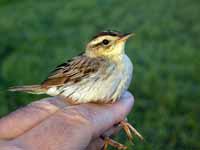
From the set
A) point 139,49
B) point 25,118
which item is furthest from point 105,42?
point 139,49

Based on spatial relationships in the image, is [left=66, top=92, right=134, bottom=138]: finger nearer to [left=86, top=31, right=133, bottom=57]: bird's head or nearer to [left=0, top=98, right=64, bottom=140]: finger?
[left=0, top=98, right=64, bottom=140]: finger

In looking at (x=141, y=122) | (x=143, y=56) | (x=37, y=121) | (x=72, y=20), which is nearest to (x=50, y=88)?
(x=37, y=121)

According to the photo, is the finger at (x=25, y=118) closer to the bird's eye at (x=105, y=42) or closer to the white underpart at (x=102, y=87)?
the white underpart at (x=102, y=87)

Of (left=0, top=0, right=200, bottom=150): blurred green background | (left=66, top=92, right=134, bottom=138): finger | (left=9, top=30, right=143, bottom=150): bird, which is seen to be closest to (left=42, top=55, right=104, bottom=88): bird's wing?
(left=9, top=30, right=143, bottom=150): bird

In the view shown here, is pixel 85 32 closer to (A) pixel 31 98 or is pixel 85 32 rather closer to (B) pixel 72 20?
(B) pixel 72 20

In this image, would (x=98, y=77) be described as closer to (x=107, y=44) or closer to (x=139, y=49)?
(x=107, y=44)

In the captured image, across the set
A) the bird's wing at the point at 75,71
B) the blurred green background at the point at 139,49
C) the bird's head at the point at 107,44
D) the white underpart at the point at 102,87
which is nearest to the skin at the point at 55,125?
the white underpart at the point at 102,87
